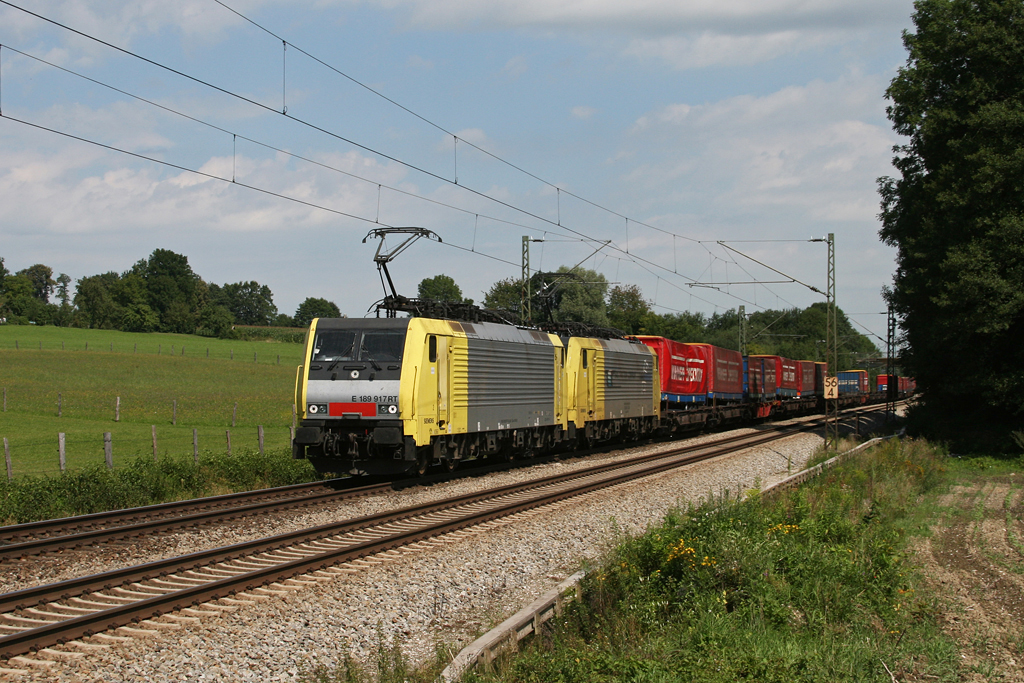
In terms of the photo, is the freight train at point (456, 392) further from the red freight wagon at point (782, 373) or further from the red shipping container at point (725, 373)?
the red freight wagon at point (782, 373)

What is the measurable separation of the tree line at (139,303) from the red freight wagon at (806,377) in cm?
6291

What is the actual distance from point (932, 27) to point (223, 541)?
27284 mm

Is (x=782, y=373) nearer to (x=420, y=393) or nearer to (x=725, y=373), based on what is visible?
(x=725, y=373)

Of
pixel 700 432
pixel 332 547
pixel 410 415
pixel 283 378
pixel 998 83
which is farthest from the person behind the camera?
pixel 283 378

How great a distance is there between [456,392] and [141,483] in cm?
601

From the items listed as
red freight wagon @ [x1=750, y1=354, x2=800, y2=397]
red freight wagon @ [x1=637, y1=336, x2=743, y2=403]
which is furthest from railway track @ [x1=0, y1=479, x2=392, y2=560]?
red freight wagon @ [x1=750, y1=354, x2=800, y2=397]

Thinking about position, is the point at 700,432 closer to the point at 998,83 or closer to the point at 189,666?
the point at 998,83

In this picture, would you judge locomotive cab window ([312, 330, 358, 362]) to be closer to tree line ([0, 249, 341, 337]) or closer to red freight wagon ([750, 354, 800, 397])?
red freight wagon ([750, 354, 800, 397])

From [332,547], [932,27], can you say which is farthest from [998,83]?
[332,547]

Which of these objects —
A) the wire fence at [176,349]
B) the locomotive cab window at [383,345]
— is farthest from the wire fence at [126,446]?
the wire fence at [176,349]

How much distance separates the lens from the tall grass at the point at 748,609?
622 centimetres

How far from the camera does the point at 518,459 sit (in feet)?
71.5

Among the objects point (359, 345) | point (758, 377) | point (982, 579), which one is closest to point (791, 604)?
point (982, 579)

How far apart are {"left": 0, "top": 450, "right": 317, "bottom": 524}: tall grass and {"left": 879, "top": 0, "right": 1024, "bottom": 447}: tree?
19.0 m
